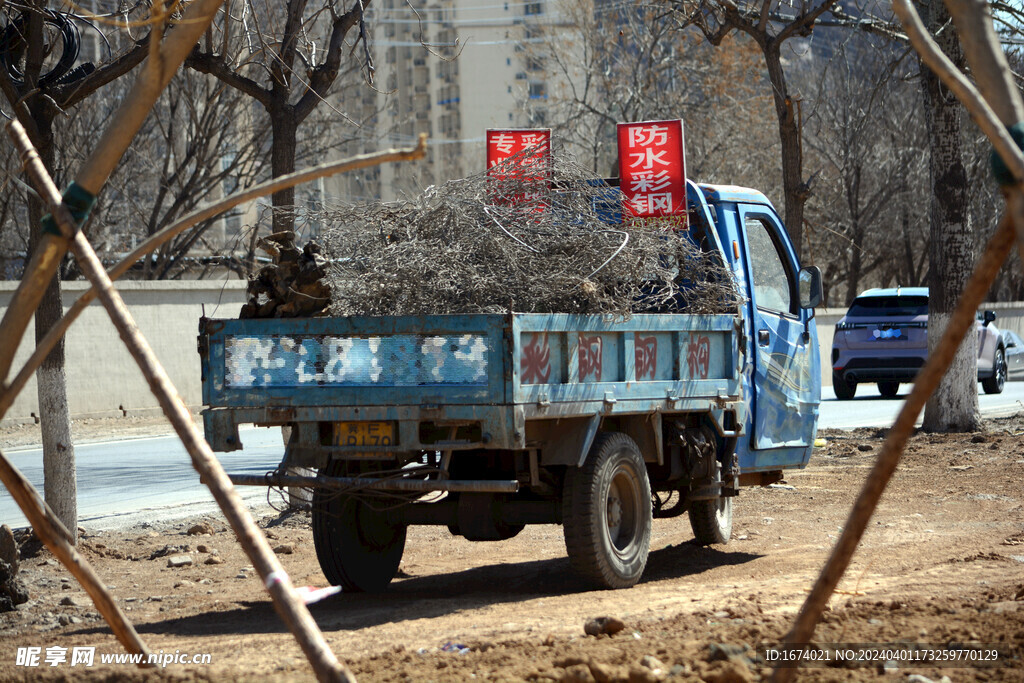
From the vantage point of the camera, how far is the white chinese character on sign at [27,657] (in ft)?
17.3

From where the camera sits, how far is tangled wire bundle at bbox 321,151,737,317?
21.7 feet

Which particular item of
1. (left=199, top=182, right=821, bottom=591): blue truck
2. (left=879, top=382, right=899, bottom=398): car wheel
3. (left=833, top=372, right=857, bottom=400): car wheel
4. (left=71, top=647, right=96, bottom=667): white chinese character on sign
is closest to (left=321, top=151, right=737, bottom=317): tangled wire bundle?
(left=199, top=182, right=821, bottom=591): blue truck

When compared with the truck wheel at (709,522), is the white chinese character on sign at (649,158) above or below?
above

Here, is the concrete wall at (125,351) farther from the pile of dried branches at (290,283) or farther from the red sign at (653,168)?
the pile of dried branches at (290,283)

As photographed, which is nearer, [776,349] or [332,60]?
[776,349]

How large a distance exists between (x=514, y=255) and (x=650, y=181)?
1988mm

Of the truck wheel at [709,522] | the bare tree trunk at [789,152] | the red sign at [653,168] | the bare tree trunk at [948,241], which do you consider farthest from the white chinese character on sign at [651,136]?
the bare tree trunk at [948,241]

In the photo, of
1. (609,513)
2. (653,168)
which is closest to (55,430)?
(609,513)

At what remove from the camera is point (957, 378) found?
1428 centimetres

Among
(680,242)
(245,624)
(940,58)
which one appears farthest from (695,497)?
(940,58)

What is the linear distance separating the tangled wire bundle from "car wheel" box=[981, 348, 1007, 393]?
56.6 ft

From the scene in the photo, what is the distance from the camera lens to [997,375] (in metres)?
23.0

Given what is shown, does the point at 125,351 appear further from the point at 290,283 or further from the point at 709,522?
the point at 290,283

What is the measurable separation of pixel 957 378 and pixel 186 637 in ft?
36.7
